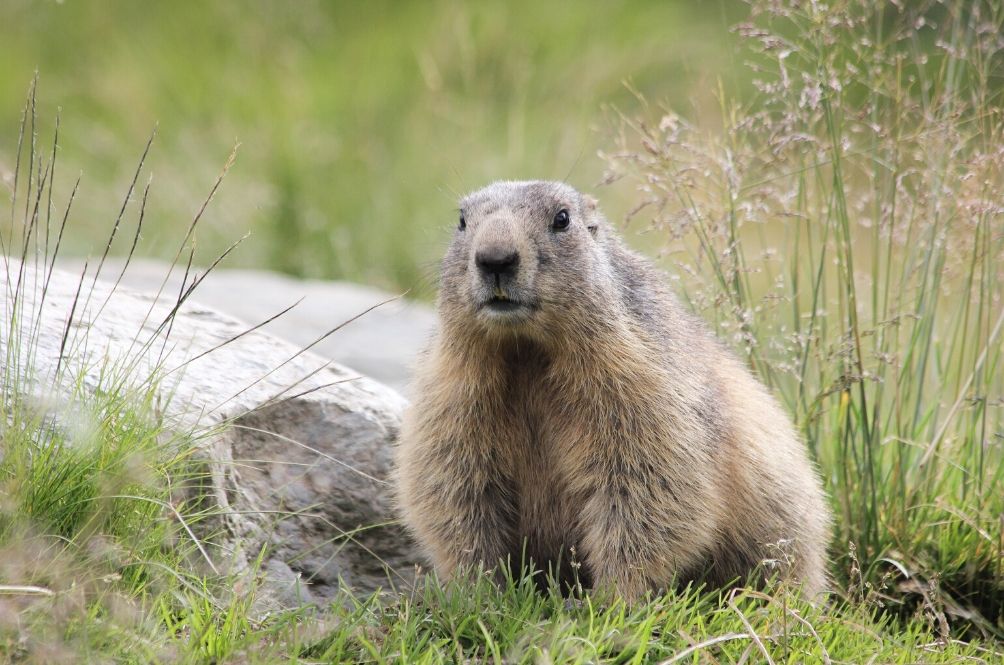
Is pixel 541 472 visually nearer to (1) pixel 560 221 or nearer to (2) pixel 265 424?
(1) pixel 560 221

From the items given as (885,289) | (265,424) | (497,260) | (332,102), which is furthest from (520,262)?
(332,102)

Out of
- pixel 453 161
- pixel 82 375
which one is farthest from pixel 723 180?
pixel 453 161

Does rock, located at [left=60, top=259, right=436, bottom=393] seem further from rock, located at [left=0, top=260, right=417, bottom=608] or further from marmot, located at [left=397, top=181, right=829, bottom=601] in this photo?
marmot, located at [left=397, top=181, right=829, bottom=601]

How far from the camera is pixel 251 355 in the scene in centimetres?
480

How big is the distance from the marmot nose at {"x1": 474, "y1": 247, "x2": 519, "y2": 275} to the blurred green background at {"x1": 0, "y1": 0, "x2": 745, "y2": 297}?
457 cm

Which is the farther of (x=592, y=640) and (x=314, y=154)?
(x=314, y=154)

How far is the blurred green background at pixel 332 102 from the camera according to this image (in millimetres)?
9562

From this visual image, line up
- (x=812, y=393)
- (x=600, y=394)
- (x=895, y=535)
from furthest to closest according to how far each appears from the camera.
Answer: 1. (x=812, y=393)
2. (x=895, y=535)
3. (x=600, y=394)

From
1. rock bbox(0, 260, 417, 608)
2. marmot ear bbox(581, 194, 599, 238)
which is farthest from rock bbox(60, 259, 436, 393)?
marmot ear bbox(581, 194, 599, 238)

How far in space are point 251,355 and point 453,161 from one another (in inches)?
214

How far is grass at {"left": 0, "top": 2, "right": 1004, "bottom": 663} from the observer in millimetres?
3293

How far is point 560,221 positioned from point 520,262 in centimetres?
40

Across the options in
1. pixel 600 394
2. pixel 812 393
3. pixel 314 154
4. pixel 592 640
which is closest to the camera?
pixel 592 640

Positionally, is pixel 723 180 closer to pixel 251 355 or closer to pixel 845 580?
pixel 845 580
